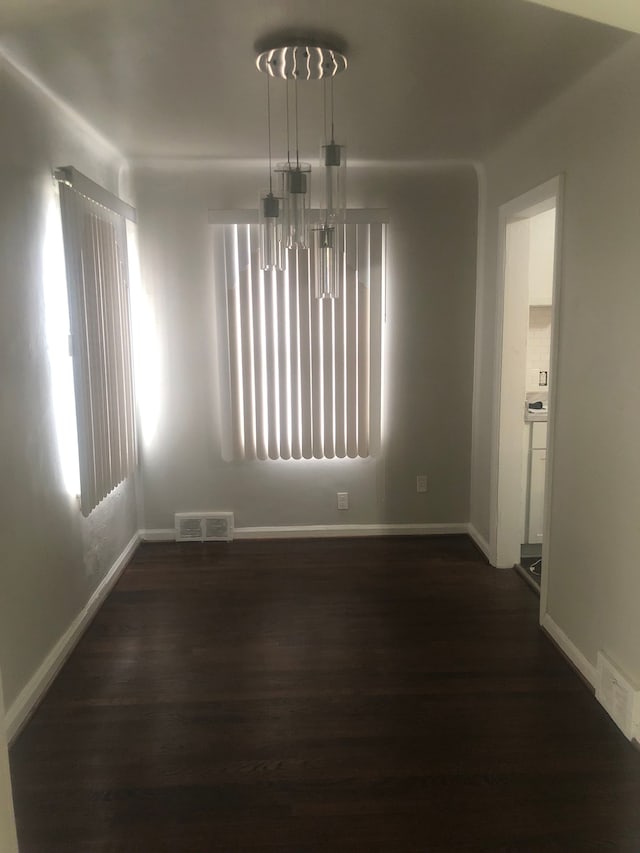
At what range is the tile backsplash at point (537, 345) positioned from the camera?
14.7ft

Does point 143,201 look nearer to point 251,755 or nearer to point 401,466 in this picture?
point 401,466

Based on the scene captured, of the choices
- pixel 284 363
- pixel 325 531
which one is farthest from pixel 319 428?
pixel 325 531

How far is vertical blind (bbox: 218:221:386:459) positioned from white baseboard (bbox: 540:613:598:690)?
173cm

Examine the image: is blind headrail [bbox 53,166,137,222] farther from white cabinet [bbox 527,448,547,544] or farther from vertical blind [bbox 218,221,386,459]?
white cabinet [bbox 527,448,547,544]

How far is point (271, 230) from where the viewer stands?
2867 mm

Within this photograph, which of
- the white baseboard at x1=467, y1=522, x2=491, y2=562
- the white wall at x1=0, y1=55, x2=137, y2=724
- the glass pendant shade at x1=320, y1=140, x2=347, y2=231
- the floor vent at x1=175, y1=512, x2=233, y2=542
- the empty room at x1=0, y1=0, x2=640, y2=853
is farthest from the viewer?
the floor vent at x1=175, y1=512, x2=233, y2=542

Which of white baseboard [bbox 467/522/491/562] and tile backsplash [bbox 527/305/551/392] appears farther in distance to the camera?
tile backsplash [bbox 527/305/551/392]

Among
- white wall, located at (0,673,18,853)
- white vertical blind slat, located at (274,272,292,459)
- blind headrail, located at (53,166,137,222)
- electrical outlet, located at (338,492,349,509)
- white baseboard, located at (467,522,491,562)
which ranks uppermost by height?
blind headrail, located at (53,166,137,222)

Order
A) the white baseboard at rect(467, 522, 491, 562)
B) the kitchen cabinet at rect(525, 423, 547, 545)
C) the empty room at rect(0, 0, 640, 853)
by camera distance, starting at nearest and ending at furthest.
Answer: the empty room at rect(0, 0, 640, 853) → the kitchen cabinet at rect(525, 423, 547, 545) → the white baseboard at rect(467, 522, 491, 562)

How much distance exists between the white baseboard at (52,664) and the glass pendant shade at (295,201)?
2.03 m

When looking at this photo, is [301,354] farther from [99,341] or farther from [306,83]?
[306,83]

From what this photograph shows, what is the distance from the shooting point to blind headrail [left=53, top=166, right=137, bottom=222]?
3006 millimetres

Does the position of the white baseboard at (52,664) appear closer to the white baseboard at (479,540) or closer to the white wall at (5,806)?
the white wall at (5,806)

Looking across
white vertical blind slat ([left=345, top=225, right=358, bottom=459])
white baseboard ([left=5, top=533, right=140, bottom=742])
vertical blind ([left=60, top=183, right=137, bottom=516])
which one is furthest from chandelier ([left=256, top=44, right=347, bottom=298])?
white baseboard ([left=5, top=533, right=140, bottom=742])
